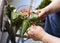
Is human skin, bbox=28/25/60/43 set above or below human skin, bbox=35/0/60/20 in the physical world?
below

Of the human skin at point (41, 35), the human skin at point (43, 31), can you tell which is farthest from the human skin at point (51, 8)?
the human skin at point (41, 35)

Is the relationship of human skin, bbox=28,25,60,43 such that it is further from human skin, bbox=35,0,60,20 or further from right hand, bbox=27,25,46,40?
human skin, bbox=35,0,60,20

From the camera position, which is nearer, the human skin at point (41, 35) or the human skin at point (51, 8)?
the human skin at point (41, 35)

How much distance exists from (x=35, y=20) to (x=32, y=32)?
61 millimetres

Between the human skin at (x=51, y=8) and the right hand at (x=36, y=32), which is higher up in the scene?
the human skin at (x=51, y=8)

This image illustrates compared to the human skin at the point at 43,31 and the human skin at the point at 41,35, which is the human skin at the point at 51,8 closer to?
the human skin at the point at 43,31

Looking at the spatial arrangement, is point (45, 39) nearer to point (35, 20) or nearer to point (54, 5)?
point (35, 20)

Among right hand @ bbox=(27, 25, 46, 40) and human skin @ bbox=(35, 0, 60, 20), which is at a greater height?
human skin @ bbox=(35, 0, 60, 20)

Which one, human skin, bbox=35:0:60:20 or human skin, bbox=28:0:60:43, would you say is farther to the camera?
human skin, bbox=35:0:60:20

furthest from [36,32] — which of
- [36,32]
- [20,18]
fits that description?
[20,18]

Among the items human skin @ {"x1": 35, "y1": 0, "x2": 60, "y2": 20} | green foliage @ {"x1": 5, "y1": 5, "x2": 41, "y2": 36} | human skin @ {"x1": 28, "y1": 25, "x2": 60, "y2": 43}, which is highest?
human skin @ {"x1": 35, "y1": 0, "x2": 60, "y2": 20}

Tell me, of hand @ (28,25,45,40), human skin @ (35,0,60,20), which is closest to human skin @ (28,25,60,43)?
hand @ (28,25,45,40)

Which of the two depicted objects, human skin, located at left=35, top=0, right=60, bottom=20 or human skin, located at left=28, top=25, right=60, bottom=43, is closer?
human skin, located at left=28, top=25, right=60, bottom=43

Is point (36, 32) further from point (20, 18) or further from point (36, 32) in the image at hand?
point (20, 18)
